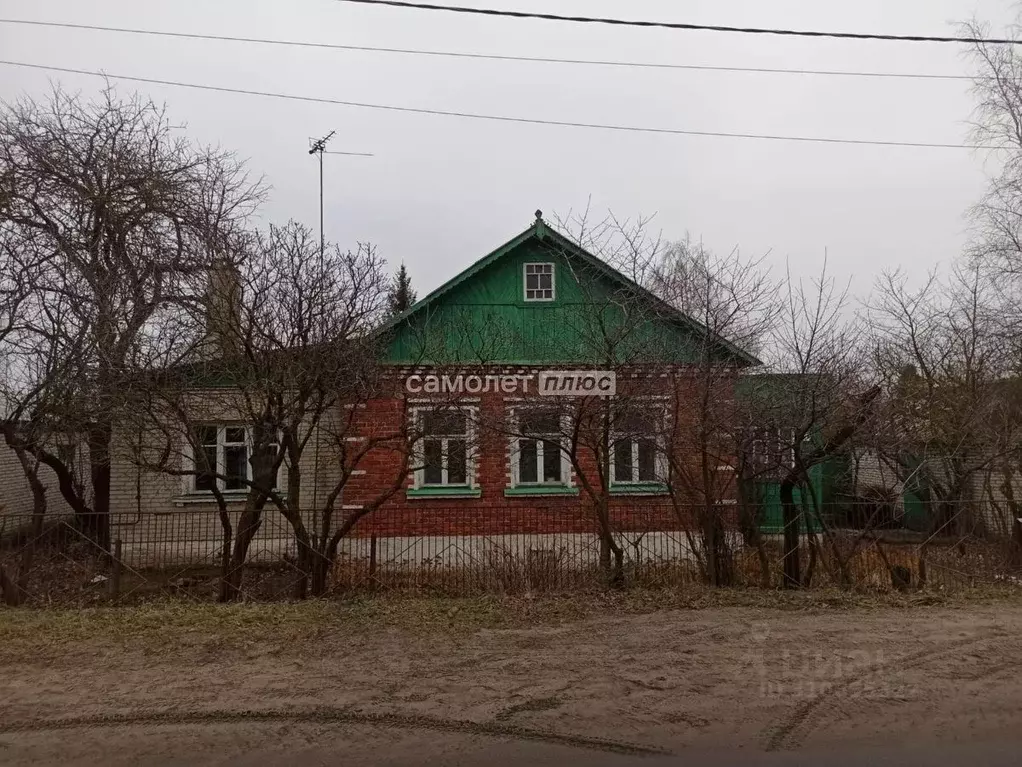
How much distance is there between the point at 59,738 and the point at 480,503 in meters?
9.59

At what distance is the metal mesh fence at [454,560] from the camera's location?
27.4ft

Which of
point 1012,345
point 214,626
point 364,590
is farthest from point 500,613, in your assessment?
point 1012,345

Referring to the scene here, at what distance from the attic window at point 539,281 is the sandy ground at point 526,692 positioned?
8.63m

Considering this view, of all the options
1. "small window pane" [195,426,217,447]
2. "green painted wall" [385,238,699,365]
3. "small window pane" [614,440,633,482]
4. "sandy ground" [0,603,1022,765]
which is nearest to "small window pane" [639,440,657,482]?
"small window pane" [614,440,633,482]

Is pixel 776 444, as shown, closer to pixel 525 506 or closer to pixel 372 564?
pixel 525 506

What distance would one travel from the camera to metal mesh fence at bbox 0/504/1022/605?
836 centimetres

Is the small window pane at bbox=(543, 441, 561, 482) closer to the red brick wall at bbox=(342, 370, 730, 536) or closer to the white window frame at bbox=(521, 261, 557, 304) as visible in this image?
the red brick wall at bbox=(342, 370, 730, 536)

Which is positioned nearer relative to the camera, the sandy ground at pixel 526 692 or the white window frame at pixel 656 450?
the sandy ground at pixel 526 692

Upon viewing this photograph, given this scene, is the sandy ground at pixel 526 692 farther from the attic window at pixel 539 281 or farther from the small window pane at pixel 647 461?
the attic window at pixel 539 281

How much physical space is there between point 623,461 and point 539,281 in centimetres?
616

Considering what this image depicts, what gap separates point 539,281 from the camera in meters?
14.5

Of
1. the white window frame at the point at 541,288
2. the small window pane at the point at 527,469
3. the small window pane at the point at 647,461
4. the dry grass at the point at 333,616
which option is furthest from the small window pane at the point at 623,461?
the white window frame at the point at 541,288

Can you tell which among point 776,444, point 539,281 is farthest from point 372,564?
point 539,281

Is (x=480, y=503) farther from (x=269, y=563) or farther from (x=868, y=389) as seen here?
(x=868, y=389)
